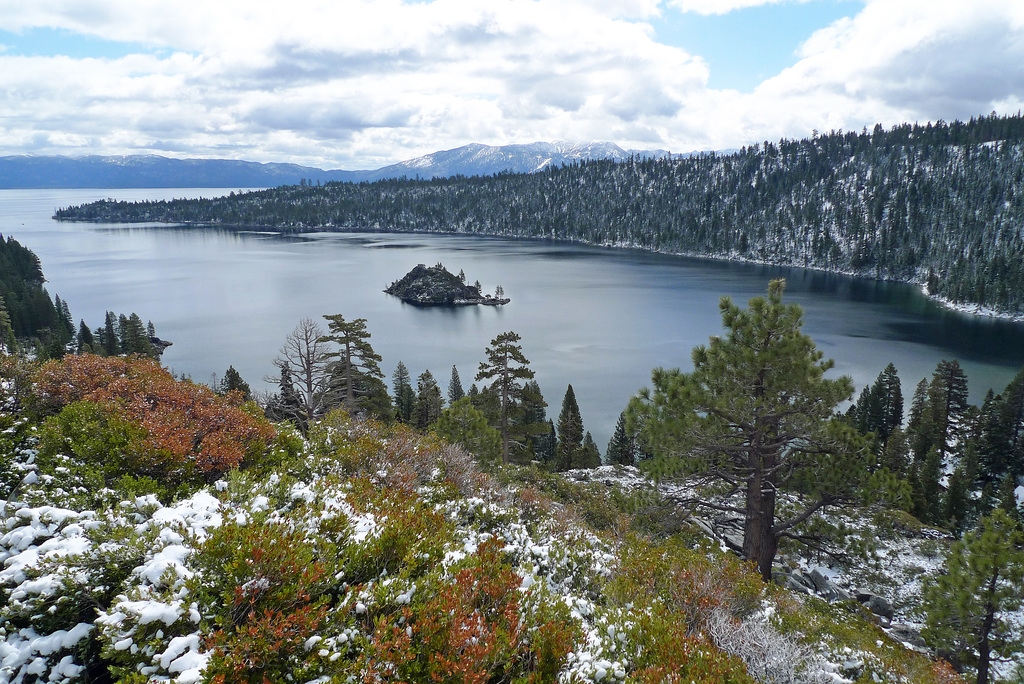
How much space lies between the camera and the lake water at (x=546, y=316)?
2645 inches

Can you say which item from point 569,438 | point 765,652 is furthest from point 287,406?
point 765,652

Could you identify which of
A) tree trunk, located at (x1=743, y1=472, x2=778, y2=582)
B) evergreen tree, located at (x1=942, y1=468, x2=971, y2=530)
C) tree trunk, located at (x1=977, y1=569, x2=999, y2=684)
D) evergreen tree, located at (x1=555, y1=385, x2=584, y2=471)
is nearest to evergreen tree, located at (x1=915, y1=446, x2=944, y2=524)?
evergreen tree, located at (x1=942, y1=468, x2=971, y2=530)

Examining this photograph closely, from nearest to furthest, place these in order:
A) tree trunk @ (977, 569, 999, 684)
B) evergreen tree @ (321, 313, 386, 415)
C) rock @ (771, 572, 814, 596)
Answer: tree trunk @ (977, 569, 999, 684)
rock @ (771, 572, 814, 596)
evergreen tree @ (321, 313, 386, 415)

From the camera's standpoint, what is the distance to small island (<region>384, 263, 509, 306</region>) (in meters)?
117

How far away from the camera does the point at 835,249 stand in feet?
570

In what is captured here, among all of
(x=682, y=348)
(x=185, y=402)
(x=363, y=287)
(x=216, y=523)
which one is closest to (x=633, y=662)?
(x=216, y=523)

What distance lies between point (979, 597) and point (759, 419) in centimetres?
669

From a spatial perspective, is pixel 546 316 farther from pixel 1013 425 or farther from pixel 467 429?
pixel 467 429

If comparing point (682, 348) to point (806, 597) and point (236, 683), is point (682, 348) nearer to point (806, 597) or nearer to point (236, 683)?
point (806, 597)

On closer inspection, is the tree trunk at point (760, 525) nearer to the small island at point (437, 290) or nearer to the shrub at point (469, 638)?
the shrub at point (469, 638)

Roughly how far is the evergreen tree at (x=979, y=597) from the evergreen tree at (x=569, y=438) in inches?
1167

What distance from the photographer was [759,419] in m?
14.4

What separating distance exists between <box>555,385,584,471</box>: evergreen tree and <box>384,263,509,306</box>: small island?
67.0 m

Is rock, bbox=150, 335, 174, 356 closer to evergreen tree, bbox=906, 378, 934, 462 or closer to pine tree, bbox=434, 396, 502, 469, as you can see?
pine tree, bbox=434, 396, 502, 469
